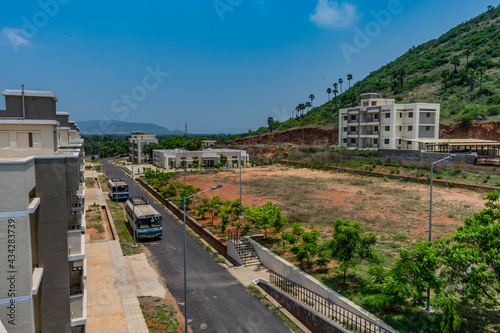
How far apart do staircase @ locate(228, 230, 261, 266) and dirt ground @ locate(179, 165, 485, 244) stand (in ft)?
21.2

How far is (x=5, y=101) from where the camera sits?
48.0ft

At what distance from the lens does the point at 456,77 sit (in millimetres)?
92000

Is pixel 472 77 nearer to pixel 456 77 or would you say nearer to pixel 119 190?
pixel 456 77

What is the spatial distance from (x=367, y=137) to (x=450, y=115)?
19683 mm

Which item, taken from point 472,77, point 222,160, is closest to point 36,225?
point 222,160

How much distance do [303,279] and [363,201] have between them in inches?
856

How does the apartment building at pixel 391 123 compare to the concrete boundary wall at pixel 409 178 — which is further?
the apartment building at pixel 391 123

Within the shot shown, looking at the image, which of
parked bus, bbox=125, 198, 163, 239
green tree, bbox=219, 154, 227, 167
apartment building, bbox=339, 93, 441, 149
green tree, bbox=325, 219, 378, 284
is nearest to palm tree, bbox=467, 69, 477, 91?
apartment building, bbox=339, 93, 441, 149

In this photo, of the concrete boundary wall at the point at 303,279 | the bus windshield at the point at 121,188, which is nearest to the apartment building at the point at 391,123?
the bus windshield at the point at 121,188

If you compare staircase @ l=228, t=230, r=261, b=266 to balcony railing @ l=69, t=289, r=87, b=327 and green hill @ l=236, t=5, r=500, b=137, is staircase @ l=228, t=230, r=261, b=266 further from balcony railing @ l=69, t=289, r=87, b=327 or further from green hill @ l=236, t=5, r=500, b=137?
green hill @ l=236, t=5, r=500, b=137

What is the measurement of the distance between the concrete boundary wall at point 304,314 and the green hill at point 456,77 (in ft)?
219

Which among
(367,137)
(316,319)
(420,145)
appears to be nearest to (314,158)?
(367,137)

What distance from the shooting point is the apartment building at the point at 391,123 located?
224 ft

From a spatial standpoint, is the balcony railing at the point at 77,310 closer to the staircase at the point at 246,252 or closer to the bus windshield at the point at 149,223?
the staircase at the point at 246,252
